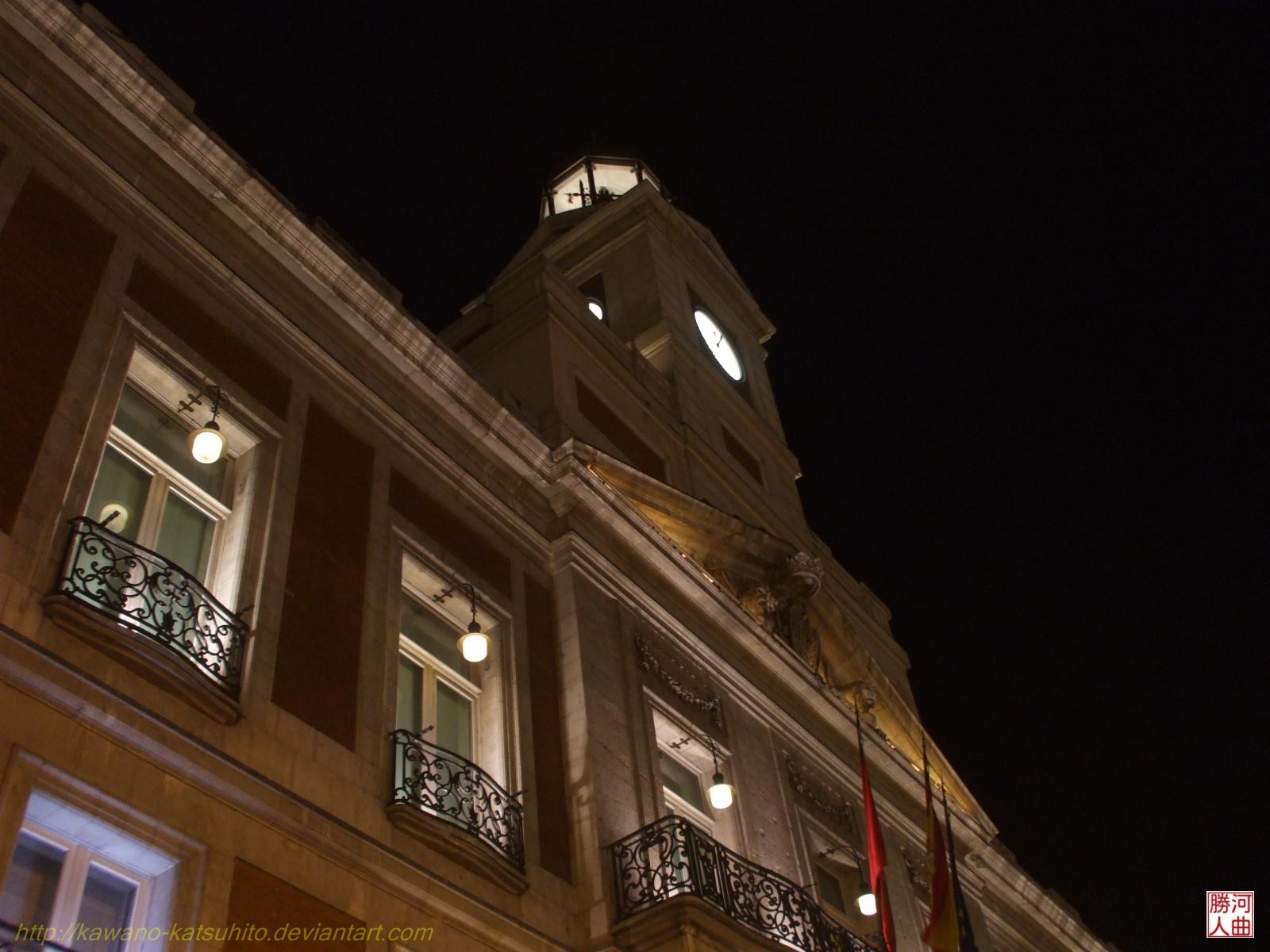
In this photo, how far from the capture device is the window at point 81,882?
756 cm

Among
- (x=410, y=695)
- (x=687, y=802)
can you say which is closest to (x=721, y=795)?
(x=687, y=802)

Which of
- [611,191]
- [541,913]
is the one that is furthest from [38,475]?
[611,191]

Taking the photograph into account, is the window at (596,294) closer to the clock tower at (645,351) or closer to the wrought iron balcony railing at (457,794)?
the clock tower at (645,351)

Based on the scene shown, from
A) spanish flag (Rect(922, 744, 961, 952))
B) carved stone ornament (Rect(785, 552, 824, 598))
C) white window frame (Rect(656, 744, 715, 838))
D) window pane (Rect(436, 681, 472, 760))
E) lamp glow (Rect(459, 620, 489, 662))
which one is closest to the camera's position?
lamp glow (Rect(459, 620, 489, 662))

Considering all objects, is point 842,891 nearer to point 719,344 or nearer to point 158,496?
Answer: point 158,496

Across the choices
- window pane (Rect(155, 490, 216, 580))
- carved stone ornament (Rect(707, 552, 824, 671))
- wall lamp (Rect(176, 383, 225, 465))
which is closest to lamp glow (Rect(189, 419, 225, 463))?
wall lamp (Rect(176, 383, 225, 465))

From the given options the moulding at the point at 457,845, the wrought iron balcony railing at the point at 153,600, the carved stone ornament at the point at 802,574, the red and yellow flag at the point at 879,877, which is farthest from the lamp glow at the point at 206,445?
the carved stone ornament at the point at 802,574

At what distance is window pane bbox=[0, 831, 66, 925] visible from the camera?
7465mm

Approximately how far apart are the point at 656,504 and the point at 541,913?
6911mm

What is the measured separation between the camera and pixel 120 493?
10172 millimetres

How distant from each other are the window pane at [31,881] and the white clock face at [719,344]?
792 inches

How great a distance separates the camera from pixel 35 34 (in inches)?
461

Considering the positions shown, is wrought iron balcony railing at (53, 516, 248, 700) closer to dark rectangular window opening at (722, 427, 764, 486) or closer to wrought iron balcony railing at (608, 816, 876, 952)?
wrought iron balcony railing at (608, 816, 876, 952)

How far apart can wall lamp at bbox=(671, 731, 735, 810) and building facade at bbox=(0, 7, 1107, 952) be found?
66 mm
